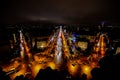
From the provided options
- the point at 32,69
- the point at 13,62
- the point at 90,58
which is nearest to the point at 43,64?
the point at 32,69

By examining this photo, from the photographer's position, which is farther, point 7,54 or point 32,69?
point 7,54

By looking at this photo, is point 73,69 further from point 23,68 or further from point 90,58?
point 23,68

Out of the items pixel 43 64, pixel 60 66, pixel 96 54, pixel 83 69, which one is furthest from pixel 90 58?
pixel 43 64

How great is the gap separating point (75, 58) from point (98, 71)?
66.4 ft

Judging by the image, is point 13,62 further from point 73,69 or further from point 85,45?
point 85,45

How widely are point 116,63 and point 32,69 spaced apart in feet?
54.7

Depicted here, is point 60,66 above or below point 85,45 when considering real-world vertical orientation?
below

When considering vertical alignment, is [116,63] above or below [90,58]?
above

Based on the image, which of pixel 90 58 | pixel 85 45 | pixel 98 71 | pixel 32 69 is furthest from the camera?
pixel 85 45

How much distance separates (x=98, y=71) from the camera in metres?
6.63

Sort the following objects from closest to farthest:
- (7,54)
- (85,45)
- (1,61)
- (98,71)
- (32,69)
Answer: (98,71) < (1,61) < (32,69) < (7,54) < (85,45)

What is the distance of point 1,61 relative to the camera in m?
19.5

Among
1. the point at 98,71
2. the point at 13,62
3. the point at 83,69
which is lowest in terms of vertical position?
the point at 83,69

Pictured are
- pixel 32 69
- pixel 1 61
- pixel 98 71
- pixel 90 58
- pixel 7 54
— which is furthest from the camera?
pixel 90 58
